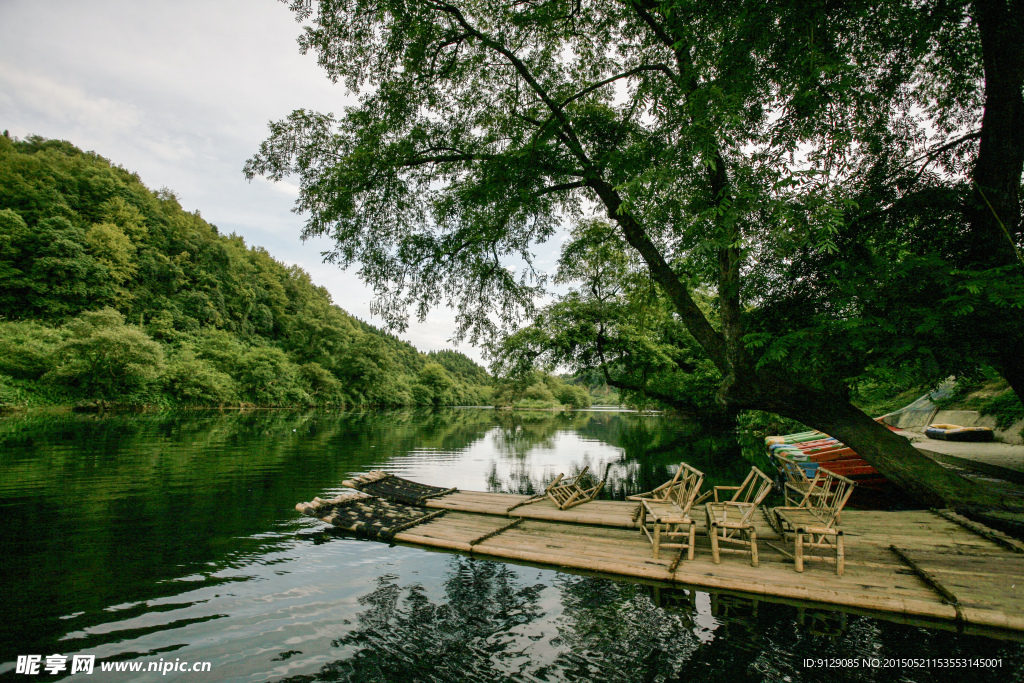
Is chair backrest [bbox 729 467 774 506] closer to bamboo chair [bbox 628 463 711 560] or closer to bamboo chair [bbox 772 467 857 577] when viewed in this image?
bamboo chair [bbox 772 467 857 577]

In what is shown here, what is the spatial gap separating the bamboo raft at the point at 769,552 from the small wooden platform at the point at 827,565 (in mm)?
13

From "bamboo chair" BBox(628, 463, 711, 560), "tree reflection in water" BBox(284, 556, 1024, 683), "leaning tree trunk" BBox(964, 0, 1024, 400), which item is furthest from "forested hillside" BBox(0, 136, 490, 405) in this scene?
"leaning tree trunk" BBox(964, 0, 1024, 400)

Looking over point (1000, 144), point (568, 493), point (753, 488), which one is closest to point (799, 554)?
point (753, 488)

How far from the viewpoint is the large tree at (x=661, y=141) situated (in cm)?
638

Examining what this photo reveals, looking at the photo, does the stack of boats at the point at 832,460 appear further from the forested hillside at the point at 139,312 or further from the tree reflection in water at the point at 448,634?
the forested hillside at the point at 139,312

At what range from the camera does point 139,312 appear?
63.9 m

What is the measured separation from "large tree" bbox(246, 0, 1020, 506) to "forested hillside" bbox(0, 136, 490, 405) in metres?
42.5

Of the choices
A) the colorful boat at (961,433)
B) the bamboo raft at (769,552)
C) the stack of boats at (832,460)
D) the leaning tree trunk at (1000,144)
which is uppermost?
the leaning tree trunk at (1000,144)

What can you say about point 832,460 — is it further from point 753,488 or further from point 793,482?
point 753,488

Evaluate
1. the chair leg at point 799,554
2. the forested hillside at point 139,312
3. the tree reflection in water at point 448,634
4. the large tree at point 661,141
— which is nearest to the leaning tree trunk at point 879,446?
the large tree at point 661,141

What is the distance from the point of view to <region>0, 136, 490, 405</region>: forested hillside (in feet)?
129

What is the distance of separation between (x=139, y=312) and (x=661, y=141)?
8059 centimetres

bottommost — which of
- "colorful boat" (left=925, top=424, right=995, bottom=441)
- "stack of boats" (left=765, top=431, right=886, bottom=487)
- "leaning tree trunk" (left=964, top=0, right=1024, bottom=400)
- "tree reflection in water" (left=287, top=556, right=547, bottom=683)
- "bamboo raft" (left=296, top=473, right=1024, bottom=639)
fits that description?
"tree reflection in water" (left=287, top=556, right=547, bottom=683)

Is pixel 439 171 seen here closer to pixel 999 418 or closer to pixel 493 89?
pixel 493 89
